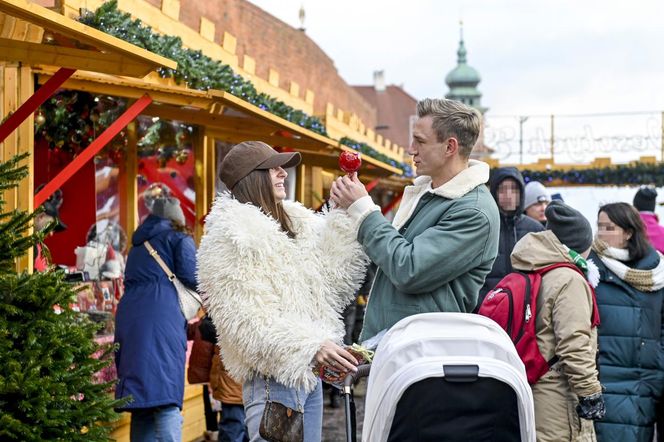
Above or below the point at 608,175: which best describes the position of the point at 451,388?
below

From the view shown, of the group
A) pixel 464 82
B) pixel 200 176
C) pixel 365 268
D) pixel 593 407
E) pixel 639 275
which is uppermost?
pixel 464 82

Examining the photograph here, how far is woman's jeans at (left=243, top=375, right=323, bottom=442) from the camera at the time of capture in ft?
11.7

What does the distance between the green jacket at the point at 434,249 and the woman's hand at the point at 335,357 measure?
5.3 inches

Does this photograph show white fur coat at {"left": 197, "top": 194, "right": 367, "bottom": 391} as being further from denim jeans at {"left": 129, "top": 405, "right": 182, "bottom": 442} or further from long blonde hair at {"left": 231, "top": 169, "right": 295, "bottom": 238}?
denim jeans at {"left": 129, "top": 405, "right": 182, "bottom": 442}

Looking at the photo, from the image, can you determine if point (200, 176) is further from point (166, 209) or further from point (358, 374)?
point (358, 374)

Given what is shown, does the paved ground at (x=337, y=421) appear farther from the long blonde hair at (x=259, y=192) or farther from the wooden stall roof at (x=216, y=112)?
the long blonde hair at (x=259, y=192)

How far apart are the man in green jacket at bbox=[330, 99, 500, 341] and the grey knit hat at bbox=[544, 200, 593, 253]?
1656mm

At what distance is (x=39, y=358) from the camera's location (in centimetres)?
395

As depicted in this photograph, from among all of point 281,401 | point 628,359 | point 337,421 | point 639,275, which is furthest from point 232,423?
point 281,401

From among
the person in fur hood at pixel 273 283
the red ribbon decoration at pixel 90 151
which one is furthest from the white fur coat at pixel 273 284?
the red ribbon decoration at pixel 90 151

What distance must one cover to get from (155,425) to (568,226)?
2.63m

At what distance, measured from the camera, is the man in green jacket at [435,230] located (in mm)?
3209

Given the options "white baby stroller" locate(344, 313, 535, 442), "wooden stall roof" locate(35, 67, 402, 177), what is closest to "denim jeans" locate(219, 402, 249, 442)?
"wooden stall roof" locate(35, 67, 402, 177)

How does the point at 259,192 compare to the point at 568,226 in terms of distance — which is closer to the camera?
the point at 259,192
